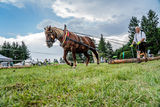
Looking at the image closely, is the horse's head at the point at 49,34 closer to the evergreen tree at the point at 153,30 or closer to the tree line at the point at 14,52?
the evergreen tree at the point at 153,30

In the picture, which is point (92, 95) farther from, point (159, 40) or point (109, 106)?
point (159, 40)

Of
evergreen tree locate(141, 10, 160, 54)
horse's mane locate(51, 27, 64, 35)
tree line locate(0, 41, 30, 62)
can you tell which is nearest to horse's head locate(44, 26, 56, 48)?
horse's mane locate(51, 27, 64, 35)

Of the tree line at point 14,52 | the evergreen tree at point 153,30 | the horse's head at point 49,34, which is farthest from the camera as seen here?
the tree line at point 14,52

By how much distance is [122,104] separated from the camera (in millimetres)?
1051

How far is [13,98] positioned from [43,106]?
45 cm

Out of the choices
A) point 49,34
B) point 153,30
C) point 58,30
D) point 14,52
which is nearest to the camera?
point 49,34

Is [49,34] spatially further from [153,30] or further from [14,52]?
[14,52]

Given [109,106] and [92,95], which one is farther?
[92,95]

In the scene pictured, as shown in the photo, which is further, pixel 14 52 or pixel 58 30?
pixel 14 52

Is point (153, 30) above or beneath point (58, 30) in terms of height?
above

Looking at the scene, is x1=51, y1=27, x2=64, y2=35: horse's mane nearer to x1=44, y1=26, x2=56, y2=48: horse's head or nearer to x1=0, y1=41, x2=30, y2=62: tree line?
x1=44, y1=26, x2=56, y2=48: horse's head

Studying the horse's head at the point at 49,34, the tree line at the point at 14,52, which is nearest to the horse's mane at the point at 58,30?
the horse's head at the point at 49,34

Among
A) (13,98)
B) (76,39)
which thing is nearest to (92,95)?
(13,98)

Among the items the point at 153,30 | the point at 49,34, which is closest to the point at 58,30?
the point at 49,34
